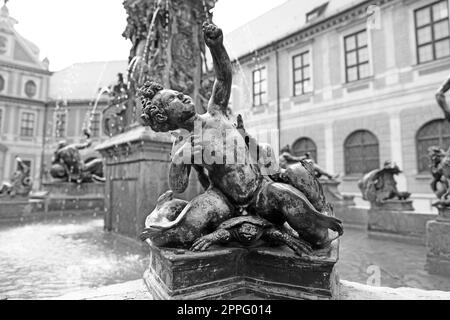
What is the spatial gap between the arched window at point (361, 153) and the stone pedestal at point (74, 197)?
11784mm

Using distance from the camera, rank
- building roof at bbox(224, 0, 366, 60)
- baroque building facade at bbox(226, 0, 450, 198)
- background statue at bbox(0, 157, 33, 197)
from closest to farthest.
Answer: background statue at bbox(0, 157, 33, 197), baroque building facade at bbox(226, 0, 450, 198), building roof at bbox(224, 0, 366, 60)

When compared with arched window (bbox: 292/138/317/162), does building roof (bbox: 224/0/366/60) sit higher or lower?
higher

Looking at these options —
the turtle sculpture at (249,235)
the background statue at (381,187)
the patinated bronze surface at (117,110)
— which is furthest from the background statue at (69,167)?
the turtle sculpture at (249,235)

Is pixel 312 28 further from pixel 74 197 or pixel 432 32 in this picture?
pixel 74 197

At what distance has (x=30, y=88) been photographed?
3016cm

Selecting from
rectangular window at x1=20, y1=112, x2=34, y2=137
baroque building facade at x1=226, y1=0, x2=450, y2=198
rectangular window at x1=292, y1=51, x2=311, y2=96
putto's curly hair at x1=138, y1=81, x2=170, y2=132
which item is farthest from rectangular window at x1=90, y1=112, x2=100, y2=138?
putto's curly hair at x1=138, y1=81, x2=170, y2=132

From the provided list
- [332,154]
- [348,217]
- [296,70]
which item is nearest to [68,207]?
[348,217]

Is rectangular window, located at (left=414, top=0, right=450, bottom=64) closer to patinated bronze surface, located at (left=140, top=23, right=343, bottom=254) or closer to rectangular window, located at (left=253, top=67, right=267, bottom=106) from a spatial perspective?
rectangular window, located at (left=253, top=67, right=267, bottom=106)

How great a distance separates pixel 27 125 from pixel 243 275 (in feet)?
113

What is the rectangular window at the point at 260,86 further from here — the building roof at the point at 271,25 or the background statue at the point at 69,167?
the background statue at the point at 69,167

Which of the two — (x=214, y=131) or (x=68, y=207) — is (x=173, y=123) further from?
(x=68, y=207)

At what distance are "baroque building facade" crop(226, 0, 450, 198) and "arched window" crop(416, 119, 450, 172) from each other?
1.4 inches

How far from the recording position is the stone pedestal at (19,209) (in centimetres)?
703

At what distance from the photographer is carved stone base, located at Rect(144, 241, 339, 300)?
4.68 feet
